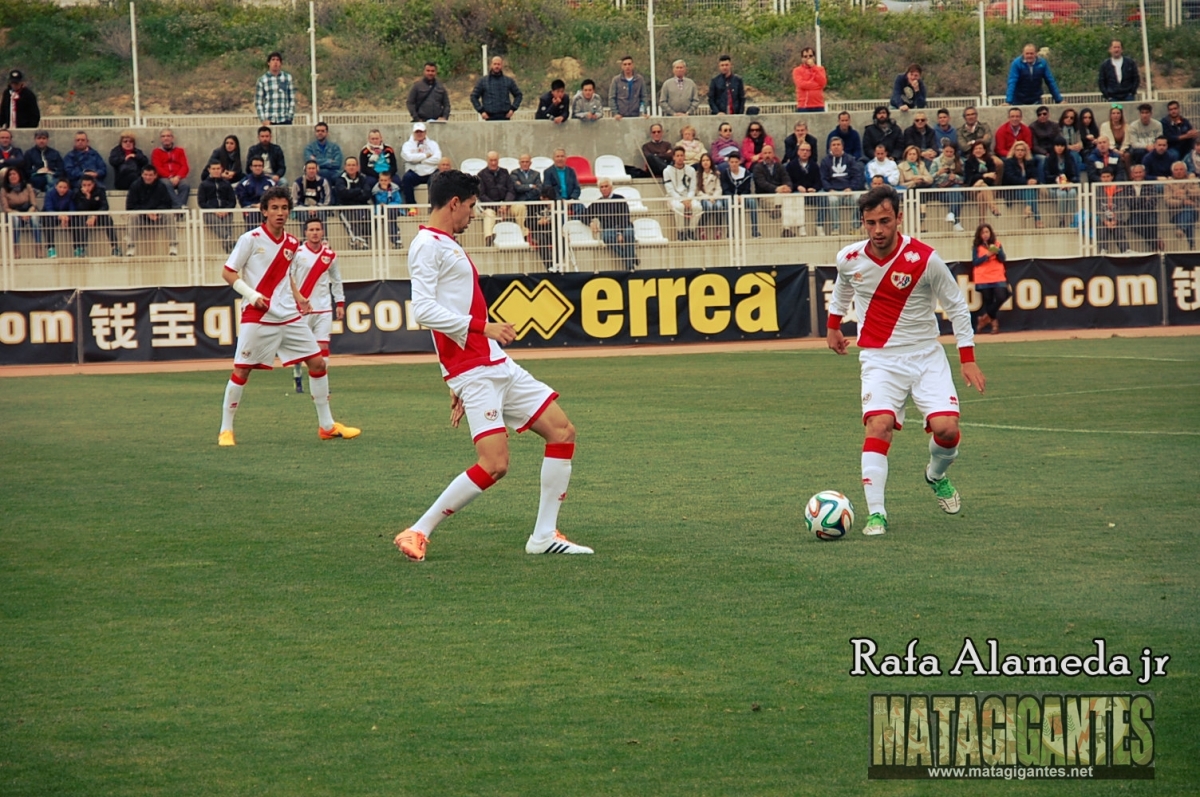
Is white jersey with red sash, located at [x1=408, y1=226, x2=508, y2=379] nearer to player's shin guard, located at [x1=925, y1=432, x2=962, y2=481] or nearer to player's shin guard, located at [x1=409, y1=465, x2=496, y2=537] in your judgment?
player's shin guard, located at [x1=409, y1=465, x2=496, y2=537]

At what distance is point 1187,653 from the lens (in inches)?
220

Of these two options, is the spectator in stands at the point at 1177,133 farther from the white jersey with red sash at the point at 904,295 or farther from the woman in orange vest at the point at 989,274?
the white jersey with red sash at the point at 904,295

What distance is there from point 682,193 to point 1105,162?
793 centimetres

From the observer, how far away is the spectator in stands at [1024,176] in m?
25.0

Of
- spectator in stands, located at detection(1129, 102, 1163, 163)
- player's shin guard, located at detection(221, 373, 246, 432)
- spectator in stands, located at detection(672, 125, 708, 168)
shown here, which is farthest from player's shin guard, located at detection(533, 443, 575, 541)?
spectator in stands, located at detection(1129, 102, 1163, 163)

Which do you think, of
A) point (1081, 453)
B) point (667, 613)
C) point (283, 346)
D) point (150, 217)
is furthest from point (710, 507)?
point (150, 217)

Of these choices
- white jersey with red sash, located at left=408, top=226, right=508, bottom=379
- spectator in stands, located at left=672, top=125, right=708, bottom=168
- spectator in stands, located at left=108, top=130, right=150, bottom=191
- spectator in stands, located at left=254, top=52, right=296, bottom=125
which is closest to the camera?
white jersey with red sash, located at left=408, top=226, right=508, bottom=379

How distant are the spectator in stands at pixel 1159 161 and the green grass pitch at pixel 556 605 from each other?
14926 millimetres

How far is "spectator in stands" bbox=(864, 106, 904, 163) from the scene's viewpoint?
87.9ft

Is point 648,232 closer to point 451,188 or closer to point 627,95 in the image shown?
point 627,95

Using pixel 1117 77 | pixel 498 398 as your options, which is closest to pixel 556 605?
pixel 498 398

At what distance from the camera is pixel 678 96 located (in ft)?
97.4

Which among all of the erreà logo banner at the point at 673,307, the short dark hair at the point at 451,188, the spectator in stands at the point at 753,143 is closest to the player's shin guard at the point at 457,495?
the short dark hair at the point at 451,188

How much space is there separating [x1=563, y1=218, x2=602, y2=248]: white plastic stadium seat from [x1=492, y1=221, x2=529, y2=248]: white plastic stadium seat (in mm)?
745
